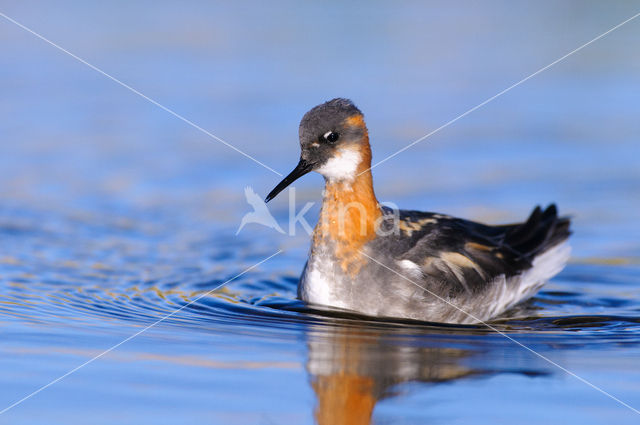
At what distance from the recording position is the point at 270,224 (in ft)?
31.7

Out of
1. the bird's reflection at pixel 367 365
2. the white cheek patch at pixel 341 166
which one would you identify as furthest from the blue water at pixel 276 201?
the white cheek patch at pixel 341 166

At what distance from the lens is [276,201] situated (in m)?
10.4

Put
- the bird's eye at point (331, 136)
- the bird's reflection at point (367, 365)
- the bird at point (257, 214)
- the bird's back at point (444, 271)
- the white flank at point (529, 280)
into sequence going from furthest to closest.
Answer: the bird at point (257, 214) < the white flank at point (529, 280) < the bird's eye at point (331, 136) < the bird's back at point (444, 271) < the bird's reflection at point (367, 365)

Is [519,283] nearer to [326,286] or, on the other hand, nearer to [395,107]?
[326,286]

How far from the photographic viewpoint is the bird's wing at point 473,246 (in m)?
7.14

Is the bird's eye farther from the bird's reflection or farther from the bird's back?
the bird's reflection

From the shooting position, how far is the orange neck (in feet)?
23.0

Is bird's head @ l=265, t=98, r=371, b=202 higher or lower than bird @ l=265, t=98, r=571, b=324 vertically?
higher

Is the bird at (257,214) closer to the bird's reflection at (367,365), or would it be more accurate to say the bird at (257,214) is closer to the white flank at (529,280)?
the white flank at (529,280)

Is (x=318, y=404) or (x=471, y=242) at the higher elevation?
(x=471, y=242)

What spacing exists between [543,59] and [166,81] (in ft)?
18.8

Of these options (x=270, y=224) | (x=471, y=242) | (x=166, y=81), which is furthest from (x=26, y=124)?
(x=471, y=242)
